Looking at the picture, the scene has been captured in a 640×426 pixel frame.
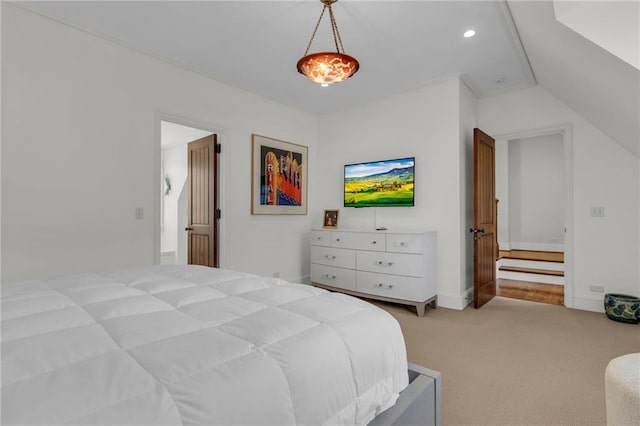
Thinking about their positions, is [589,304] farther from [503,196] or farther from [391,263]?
[503,196]

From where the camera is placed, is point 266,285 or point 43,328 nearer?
point 43,328

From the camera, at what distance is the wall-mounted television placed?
402 cm

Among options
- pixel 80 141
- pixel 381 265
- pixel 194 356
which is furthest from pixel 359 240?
pixel 194 356

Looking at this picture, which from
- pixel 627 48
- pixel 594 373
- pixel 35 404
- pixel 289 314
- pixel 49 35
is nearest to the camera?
pixel 35 404

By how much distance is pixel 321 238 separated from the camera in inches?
168

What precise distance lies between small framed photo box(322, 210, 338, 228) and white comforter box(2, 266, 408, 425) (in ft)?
10.2

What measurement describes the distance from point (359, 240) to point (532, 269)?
11.0ft

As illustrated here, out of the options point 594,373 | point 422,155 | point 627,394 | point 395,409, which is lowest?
point 594,373

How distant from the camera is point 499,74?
3586 mm

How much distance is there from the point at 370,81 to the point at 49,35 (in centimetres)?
297

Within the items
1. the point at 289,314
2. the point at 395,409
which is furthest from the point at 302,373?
the point at 395,409

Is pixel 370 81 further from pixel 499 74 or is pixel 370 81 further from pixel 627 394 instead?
pixel 627 394

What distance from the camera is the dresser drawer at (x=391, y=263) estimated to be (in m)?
3.44

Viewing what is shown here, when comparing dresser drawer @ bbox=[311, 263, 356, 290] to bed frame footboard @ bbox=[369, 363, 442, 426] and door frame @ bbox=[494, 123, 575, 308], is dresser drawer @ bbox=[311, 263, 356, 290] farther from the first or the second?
bed frame footboard @ bbox=[369, 363, 442, 426]
